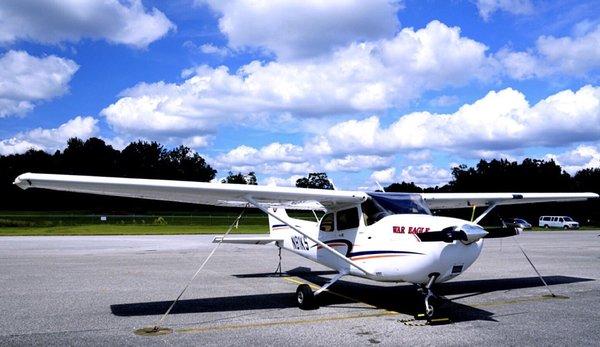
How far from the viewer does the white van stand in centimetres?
5643

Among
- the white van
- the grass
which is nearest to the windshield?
the grass

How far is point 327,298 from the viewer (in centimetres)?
1023

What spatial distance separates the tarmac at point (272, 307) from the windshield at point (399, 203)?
69.8 inches

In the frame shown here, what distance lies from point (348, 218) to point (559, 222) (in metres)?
56.6

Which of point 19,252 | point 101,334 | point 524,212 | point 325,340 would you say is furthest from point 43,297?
point 524,212

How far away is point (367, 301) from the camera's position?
9867 millimetres

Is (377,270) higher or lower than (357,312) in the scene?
higher

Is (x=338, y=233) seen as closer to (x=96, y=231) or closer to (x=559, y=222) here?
(x=96, y=231)

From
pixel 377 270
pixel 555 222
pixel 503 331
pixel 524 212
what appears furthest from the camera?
pixel 524 212

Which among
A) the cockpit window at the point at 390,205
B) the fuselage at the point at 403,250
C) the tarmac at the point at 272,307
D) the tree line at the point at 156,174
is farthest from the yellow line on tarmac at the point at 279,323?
the tree line at the point at 156,174

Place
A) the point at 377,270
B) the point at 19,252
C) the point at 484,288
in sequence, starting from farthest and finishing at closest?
the point at 19,252 < the point at 484,288 < the point at 377,270

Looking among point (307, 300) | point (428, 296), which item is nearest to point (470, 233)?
point (428, 296)

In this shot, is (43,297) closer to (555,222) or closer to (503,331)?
(503,331)

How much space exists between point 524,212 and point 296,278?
→ 80118 mm
